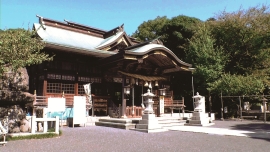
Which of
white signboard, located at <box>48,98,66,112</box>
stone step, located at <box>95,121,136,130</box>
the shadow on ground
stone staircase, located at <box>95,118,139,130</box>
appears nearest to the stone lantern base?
the shadow on ground

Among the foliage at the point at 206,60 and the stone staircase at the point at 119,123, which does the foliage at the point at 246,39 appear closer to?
the foliage at the point at 206,60

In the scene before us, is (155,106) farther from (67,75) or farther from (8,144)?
(8,144)

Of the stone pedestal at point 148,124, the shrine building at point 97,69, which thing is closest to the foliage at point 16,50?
the shrine building at point 97,69

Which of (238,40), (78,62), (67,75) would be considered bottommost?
(67,75)

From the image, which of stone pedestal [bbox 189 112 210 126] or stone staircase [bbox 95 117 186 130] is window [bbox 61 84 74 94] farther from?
stone pedestal [bbox 189 112 210 126]

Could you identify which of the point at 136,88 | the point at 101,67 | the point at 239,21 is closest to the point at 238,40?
the point at 239,21

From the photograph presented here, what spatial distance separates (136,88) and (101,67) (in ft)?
13.3

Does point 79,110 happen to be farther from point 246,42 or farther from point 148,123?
point 246,42

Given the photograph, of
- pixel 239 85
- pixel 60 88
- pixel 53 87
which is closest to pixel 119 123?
pixel 60 88

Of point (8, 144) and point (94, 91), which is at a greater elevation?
point (94, 91)

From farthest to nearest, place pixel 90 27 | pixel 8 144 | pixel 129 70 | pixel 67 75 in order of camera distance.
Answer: pixel 90 27 → pixel 129 70 → pixel 67 75 → pixel 8 144

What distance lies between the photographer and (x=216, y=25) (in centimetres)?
2467

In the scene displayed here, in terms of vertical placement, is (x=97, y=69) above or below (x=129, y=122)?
above

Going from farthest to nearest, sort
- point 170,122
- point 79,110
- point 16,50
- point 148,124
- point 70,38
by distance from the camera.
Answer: point 70,38
point 170,122
point 79,110
point 148,124
point 16,50
